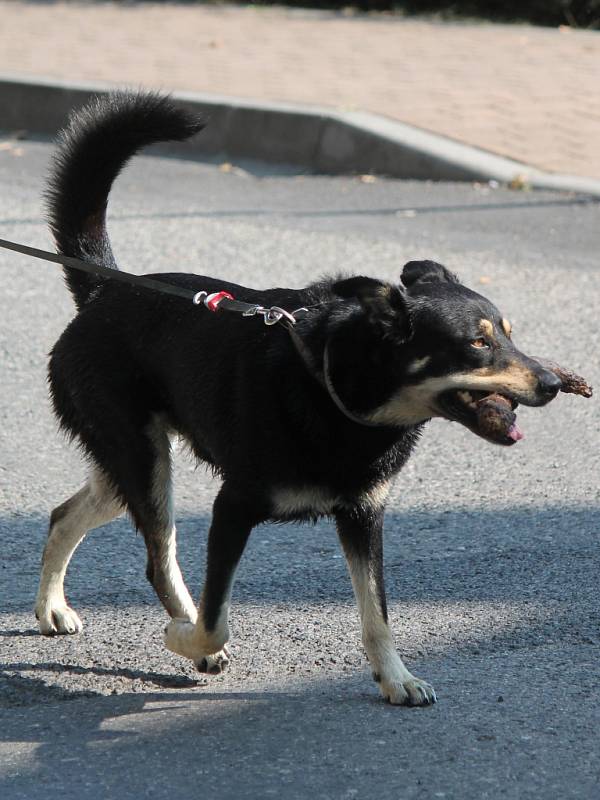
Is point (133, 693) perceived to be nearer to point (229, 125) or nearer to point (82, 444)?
point (82, 444)

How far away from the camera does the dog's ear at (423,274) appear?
12.0 feet

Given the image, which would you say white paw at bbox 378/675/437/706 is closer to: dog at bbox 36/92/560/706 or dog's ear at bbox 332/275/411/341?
dog at bbox 36/92/560/706

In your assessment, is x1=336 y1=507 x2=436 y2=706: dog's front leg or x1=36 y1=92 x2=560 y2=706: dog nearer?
x1=36 y1=92 x2=560 y2=706: dog

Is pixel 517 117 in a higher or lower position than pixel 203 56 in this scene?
higher

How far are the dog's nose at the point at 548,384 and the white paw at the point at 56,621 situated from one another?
1.59 m

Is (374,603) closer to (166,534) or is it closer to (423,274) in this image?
(166,534)

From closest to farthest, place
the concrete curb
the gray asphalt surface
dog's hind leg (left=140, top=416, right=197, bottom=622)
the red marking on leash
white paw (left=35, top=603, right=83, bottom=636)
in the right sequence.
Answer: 1. the gray asphalt surface
2. the red marking on leash
3. dog's hind leg (left=140, top=416, right=197, bottom=622)
4. white paw (left=35, top=603, right=83, bottom=636)
5. the concrete curb

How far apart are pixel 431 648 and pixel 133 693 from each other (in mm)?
874

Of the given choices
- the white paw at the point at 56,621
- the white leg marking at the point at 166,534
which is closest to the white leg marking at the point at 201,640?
the white leg marking at the point at 166,534

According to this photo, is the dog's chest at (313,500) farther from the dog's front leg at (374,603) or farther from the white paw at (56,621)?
the white paw at (56,621)

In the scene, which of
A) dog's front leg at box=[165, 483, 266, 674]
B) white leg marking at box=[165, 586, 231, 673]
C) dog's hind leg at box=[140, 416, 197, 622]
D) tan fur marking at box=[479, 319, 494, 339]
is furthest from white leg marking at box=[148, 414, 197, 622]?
tan fur marking at box=[479, 319, 494, 339]

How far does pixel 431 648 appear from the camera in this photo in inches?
152

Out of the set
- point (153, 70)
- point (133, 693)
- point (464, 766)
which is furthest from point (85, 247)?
point (153, 70)

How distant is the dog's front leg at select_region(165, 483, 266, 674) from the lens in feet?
11.3
